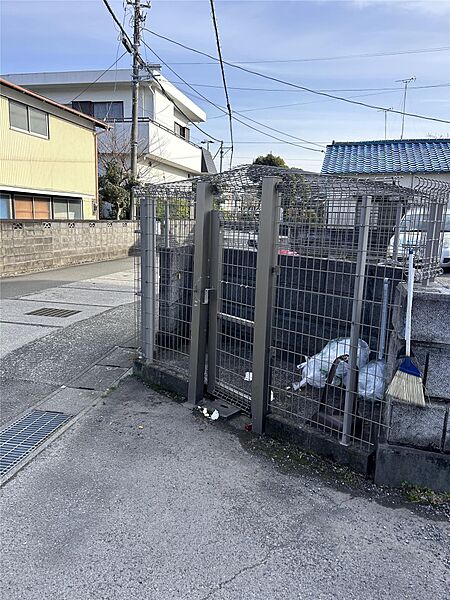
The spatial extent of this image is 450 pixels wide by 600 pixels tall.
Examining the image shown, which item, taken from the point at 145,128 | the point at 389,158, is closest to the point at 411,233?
the point at 389,158

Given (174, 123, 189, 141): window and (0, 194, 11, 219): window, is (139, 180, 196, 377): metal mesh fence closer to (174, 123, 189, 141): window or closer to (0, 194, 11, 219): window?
(0, 194, 11, 219): window

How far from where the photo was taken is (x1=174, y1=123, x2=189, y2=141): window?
2523cm

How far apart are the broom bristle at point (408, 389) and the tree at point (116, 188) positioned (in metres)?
16.4

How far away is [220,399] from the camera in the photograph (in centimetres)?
358

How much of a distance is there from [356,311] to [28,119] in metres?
12.5

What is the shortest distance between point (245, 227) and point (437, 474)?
1927 millimetres

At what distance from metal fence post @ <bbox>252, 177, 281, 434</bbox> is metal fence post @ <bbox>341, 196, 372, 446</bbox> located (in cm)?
59

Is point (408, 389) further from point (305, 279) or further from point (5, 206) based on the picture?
point (5, 206)

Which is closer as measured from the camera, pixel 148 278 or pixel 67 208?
pixel 148 278

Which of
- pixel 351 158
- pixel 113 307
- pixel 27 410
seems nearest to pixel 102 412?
pixel 27 410

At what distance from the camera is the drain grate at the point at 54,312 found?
645 cm

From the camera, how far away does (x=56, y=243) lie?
11.6m

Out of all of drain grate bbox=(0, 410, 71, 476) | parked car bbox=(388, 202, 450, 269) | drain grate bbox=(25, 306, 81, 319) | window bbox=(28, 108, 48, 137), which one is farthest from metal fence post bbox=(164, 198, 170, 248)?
window bbox=(28, 108, 48, 137)

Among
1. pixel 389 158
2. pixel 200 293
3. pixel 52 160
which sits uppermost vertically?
pixel 389 158
